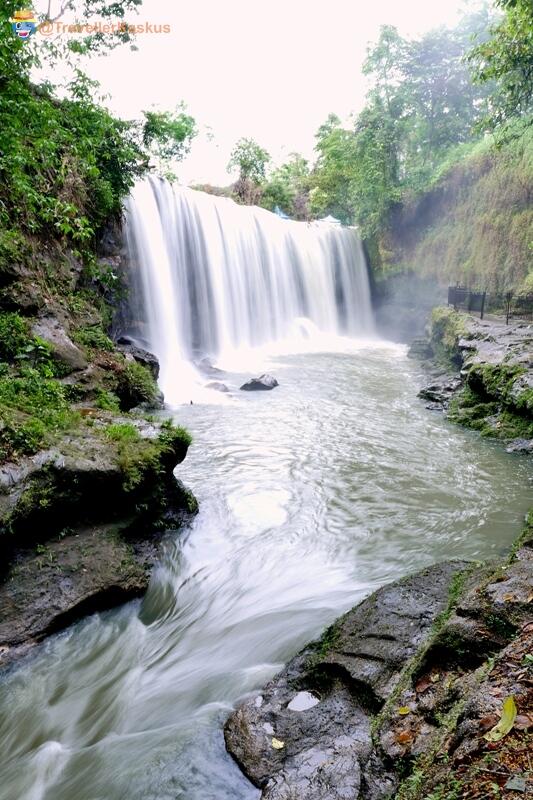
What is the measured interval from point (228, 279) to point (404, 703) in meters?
17.6

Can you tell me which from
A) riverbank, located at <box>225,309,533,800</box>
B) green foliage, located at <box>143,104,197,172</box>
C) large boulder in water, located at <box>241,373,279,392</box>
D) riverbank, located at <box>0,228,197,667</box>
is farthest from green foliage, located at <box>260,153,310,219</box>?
riverbank, located at <box>225,309,533,800</box>

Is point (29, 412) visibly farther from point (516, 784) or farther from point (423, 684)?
point (516, 784)

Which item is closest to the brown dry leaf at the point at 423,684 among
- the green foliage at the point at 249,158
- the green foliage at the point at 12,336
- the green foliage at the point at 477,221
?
the green foliage at the point at 12,336

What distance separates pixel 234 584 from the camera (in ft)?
15.9

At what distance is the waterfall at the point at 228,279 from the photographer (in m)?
14.7

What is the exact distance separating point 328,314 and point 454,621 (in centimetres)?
2243

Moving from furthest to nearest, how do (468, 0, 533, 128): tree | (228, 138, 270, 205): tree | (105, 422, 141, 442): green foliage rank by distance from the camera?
(228, 138, 270, 205): tree → (468, 0, 533, 128): tree → (105, 422, 141, 442): green foliage

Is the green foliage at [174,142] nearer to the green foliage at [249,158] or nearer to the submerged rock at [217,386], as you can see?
the green foliage at [249,158]

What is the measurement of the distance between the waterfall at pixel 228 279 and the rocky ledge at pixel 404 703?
9.37m

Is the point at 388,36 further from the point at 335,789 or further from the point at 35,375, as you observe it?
the point at 335,789

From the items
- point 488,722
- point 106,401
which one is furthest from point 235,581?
point 488,722

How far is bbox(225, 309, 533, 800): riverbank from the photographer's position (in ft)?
5.50

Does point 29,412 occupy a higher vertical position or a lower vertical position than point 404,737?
higher

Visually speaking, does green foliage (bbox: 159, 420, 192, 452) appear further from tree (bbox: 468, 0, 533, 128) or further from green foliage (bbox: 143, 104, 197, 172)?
green foliage (bbox: 143, 104, 197, 172)
